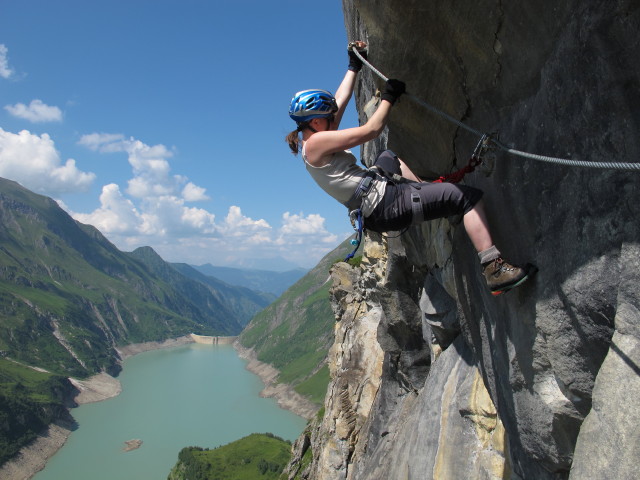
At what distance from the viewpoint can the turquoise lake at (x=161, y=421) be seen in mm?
86125

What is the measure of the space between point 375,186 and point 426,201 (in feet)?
2.04

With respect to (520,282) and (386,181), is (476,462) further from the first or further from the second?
(386,181)

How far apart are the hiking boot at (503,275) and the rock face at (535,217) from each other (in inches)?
8.0

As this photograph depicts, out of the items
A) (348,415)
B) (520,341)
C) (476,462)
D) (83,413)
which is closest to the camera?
(520,341)

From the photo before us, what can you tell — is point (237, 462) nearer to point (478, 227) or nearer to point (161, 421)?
point (161, 421)

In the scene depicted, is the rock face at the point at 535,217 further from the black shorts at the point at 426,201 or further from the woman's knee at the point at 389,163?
the woman's knee at the point at 389,163

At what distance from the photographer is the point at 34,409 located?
4122 inches

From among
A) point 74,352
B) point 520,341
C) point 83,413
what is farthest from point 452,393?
point 74,352

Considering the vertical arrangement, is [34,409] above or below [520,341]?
below

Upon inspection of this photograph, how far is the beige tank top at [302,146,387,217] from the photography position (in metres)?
5.22

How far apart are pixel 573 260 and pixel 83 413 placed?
139578mm

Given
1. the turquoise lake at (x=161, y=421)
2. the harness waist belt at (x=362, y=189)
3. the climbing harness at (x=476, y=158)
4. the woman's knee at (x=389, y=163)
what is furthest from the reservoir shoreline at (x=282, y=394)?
the harness waist belt at (x=362, y=189)

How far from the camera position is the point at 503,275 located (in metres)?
4.57

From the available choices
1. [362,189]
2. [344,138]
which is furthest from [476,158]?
[344,138]
